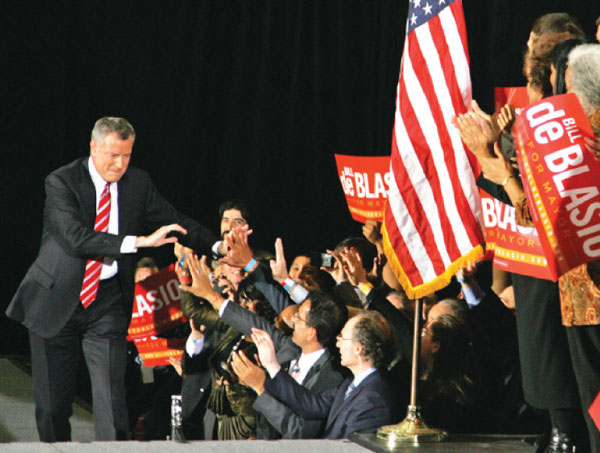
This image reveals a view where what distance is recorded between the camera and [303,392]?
12.4 ft

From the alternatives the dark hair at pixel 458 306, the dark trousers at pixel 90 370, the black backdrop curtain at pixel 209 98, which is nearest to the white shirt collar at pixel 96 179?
the dark trousers at pixel 90 370

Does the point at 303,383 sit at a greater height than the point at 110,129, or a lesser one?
lesser

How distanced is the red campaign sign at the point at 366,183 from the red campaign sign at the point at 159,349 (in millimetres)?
1237

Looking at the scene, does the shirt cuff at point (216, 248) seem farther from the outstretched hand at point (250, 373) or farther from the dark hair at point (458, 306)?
the dark hair at point (458, 306)

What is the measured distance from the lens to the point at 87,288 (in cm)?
377

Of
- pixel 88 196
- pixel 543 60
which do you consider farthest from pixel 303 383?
pixel 543 60

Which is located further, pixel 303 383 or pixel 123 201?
pixel 303 383

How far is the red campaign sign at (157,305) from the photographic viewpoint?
484 centimetres

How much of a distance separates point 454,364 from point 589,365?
1.39 m

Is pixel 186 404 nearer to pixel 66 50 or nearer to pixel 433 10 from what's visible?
pixel 433 10

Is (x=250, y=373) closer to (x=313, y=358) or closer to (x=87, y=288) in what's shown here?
(x=313, y=358)

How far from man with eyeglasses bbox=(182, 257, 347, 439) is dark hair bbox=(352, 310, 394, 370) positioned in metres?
0.33

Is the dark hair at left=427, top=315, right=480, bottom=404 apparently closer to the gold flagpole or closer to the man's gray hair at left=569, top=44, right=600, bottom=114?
the gold flagpole

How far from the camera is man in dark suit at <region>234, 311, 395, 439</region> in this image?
3.54 m
